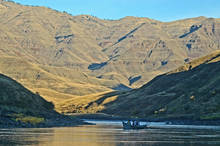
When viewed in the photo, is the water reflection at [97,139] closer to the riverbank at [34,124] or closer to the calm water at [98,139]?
the calm water at [98,139]

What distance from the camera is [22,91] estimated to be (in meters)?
153

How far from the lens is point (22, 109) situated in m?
144

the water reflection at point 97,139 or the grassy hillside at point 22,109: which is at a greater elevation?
the grassy hillside at point 22,109

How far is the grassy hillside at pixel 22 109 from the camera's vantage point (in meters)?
129

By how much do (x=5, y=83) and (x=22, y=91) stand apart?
6.86 m

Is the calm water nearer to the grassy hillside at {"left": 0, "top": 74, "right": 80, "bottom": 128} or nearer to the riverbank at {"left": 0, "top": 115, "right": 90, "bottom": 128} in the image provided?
the riverbank at {"left": 0, "top": 115, "right": 90, "bottom": 128}

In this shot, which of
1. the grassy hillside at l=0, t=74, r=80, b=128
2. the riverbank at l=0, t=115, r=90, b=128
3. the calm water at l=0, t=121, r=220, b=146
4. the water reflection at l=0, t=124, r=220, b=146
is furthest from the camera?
the grassy hillside at l=0, t=74, r=80, b=128

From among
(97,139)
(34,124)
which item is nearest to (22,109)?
(34,124)

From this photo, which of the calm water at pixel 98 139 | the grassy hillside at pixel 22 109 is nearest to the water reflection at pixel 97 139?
the calm water at pixel 98 139

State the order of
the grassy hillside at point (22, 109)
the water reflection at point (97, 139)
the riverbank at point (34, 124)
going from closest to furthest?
the water reflection at point (97, 139)
the riverbank at point (34, 124)
the grassy hillside at point (22, 109)

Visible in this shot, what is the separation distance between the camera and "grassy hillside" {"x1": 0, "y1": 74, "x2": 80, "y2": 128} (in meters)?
129

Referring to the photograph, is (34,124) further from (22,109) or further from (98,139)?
(98,139)

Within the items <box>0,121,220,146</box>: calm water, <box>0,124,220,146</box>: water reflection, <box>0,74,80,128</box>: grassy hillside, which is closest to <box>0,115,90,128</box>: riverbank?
<box>0,74,80,128</box>: grassy hillside

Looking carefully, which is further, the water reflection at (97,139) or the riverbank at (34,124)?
the riverbank at (34,124)
